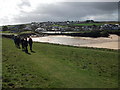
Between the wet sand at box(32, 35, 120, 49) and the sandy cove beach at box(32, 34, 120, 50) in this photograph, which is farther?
the wet sand at box(32, 35, 120, 49)

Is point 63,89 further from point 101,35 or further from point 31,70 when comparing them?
point 101,35

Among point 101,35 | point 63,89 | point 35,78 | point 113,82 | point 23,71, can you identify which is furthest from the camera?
point 101,35

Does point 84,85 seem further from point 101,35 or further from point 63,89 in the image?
point 101,35

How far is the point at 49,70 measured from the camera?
12.7 meters

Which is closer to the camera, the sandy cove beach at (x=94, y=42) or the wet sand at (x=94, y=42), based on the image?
the sandy cove beach at (x=94, y=42)

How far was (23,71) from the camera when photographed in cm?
1238

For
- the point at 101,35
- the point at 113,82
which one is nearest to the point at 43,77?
the point at 113,82

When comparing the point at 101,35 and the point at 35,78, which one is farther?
the point at 101,35

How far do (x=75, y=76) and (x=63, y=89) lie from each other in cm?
278

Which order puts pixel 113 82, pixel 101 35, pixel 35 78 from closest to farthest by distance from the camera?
pixel 35 78
pixel 113 82
pixel 101 35

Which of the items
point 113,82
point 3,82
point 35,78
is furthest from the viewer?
point 113,82

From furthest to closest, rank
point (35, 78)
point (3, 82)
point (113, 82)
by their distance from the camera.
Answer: point (113, 82), point (35, 78), point (3, 82)

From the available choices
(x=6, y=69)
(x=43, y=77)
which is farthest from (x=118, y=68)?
(x=6, y=69)

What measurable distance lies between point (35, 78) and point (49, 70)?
6.89 feet
